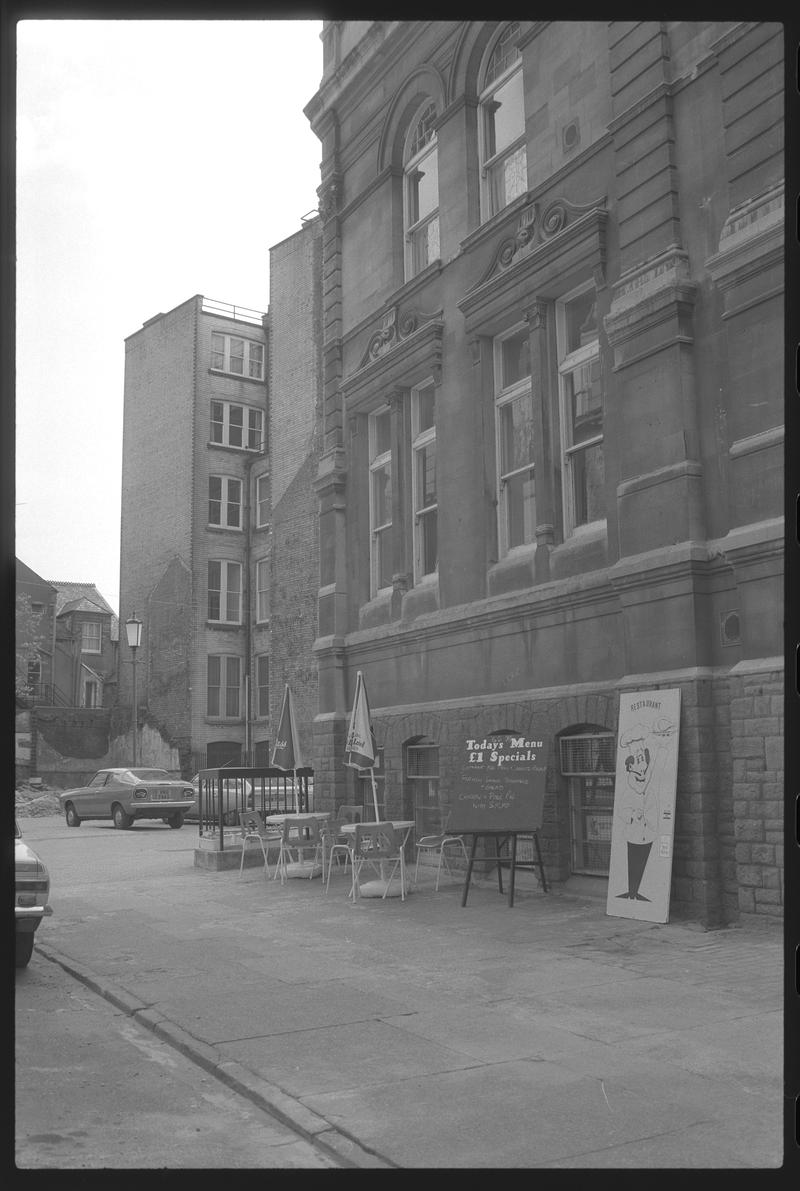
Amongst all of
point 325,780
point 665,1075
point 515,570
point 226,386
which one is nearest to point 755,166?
point 515,570

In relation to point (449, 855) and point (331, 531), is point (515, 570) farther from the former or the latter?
point (331, 531)

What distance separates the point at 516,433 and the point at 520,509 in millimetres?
1076

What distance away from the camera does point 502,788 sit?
1370 cm

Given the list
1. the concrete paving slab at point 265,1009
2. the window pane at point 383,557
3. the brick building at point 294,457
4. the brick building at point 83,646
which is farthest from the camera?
the brick building at point 83,646

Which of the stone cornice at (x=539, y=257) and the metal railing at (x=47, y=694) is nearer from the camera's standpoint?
the stone cornice at (x=539, y=257)

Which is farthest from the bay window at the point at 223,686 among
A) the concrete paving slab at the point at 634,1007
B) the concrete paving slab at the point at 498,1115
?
the concrete paving slab at the point at 498,1115

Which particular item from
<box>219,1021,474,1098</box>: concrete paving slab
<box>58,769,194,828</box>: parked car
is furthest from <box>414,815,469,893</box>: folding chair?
<box>58,769,194,828</box>: parked car

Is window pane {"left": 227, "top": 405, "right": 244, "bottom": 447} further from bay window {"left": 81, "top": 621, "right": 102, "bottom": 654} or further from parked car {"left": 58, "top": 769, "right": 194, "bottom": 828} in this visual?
bay window {"left": 81, "top": 621, "right": 102, "bottom": 654}

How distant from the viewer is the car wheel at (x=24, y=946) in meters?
10.2

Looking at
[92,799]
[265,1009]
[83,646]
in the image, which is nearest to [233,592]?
[92,799]

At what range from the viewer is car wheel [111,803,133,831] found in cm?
3039

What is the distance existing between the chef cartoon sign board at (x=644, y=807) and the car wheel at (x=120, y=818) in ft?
66.6

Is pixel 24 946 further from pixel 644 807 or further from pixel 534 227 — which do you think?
pixel 534 227

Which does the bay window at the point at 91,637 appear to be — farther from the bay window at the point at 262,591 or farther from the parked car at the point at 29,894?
the parked car at the point at 29,894
